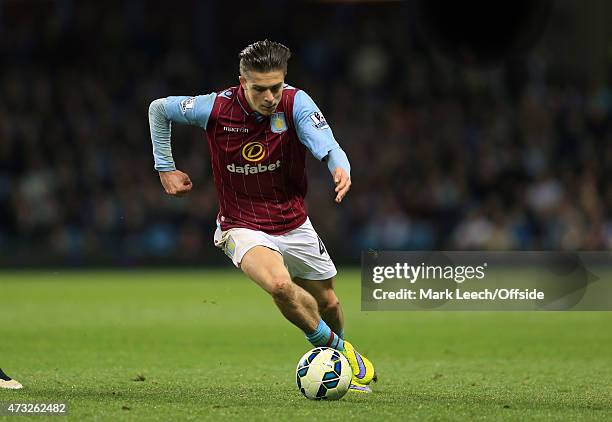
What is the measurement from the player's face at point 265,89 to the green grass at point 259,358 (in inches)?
52.6

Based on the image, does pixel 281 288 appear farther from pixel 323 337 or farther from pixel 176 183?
pixel 176 183

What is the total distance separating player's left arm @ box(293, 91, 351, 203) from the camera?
6.58 metres

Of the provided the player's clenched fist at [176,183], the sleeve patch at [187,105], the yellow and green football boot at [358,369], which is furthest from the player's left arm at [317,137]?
the yellow and green football boot at [358,369]

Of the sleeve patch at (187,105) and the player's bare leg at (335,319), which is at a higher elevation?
the sleeve patch at (187,105)

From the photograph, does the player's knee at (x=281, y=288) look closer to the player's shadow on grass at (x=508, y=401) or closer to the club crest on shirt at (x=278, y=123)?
the player's shadow on grass at (x=508, y=401)

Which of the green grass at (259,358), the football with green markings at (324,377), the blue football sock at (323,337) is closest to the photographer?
the green grass at (259,358)

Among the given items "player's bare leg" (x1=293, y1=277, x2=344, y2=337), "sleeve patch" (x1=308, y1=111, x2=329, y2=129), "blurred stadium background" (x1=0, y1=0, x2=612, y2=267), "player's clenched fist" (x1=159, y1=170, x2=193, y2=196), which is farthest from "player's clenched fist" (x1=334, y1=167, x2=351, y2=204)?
"blurred stadium background" (x1=0, y1=0, x2=612, y2=267)

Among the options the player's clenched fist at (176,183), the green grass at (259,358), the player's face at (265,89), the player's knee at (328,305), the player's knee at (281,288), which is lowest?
Answer: the green grass at (259,358)

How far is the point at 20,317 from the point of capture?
12.2 meters

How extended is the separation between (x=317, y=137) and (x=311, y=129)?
8 centimetres

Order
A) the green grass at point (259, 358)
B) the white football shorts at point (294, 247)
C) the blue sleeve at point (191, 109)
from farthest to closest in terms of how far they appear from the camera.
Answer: the blue sleeve at point (191, 109) → the white football shorts at point (294, 247) → the green grass at point (259, 358)

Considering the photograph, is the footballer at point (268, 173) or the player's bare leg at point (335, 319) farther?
the player's bare leg at point (335, 319)

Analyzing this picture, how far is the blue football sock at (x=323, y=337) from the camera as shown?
684cm

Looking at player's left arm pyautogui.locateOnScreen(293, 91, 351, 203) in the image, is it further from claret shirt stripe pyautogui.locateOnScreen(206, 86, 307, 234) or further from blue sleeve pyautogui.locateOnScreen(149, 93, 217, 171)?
blue sleeve pyautogui.locateOnScreen(149, 93, 217, 171)
